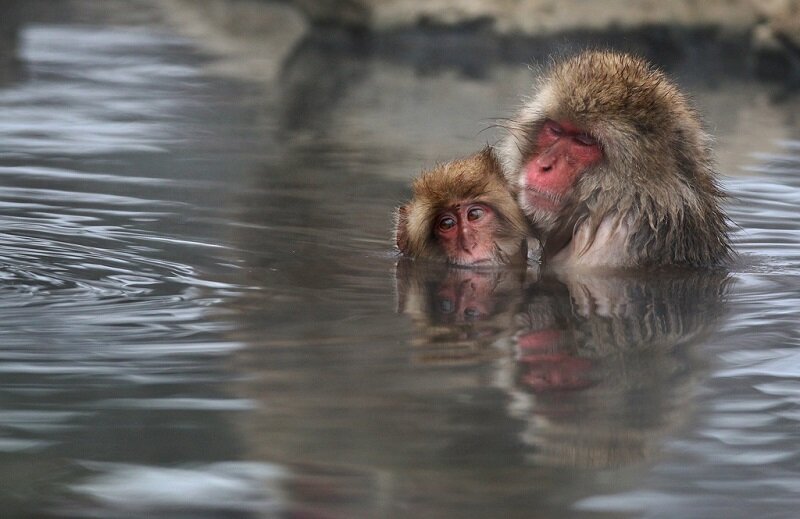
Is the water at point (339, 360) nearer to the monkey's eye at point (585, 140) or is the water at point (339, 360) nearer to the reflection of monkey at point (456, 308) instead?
the reflection of monkey at point (456, 308)

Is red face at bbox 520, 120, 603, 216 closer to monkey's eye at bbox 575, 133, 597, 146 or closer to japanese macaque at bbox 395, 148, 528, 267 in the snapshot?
monkey's eye at bbox 575, 133, 597, 146

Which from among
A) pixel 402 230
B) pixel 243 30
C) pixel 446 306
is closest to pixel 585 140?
pixel 402 230

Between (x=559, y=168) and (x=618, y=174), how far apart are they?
0.19 metres

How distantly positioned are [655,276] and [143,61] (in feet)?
28.8

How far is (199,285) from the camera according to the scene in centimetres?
426

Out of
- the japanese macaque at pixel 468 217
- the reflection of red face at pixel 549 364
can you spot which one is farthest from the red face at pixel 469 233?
the reflection of red face at pixel 549 364

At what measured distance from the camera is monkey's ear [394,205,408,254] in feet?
16.4

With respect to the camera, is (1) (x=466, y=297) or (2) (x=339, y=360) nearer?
A: (2) (x=339, y=360)

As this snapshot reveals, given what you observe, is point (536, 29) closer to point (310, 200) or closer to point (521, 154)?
point (310, 200)

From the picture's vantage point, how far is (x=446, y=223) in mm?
4879

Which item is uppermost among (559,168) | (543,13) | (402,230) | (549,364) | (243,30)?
(243,30)

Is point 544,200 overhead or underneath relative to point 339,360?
overhead

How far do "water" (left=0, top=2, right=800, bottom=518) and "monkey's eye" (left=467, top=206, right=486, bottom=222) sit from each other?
0.21 metres

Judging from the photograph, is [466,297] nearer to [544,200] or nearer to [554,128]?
[544,200]
